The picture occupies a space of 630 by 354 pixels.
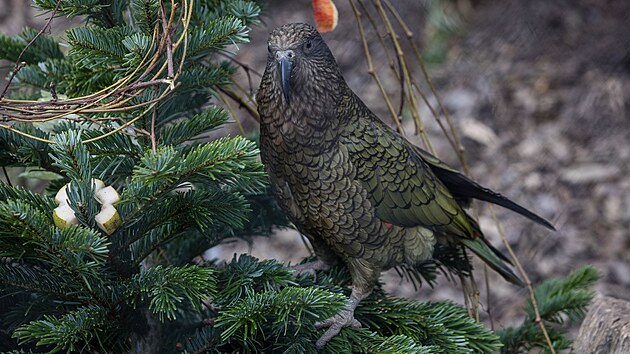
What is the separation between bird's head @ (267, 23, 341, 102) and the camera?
2250 millimetres

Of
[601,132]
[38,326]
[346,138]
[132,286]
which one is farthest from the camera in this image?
[601,132]

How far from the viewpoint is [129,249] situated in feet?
6.39

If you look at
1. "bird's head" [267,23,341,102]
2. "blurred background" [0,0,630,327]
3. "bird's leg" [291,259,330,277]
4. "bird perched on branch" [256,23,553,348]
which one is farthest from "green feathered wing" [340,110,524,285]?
"blurred background" [0,0,630,327]

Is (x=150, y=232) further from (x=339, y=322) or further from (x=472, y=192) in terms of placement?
(x=472, y=192)

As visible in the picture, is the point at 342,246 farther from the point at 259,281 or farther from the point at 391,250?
the point at 259,281

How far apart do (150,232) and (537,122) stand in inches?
169

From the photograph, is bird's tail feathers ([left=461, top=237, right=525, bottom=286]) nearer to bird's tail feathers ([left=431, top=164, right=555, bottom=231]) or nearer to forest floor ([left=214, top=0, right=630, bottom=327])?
bird's tail feathers ([left=431, top=164, right=555, bottom=231])

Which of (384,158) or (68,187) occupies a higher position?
(68,187)

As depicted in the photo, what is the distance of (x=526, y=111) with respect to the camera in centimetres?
566

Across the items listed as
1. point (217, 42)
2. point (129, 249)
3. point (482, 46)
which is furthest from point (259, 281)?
point (482, 46)

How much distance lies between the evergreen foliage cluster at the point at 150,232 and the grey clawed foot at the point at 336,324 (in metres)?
0.03

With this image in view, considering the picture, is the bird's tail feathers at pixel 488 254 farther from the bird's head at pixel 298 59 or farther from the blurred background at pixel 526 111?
the blurred background at pixel 526 111

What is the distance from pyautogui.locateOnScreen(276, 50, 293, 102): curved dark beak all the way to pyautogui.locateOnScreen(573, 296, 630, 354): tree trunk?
1.39 m

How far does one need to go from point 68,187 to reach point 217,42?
0.55 metres
